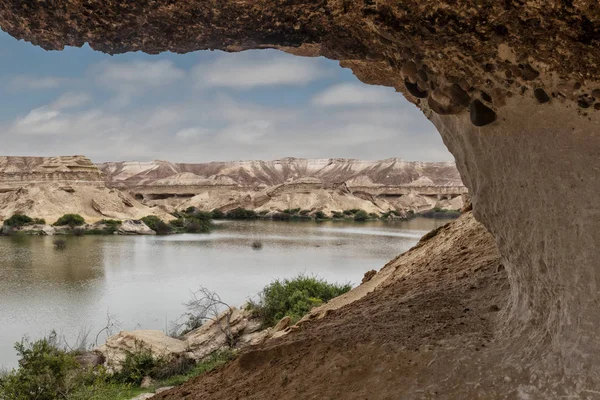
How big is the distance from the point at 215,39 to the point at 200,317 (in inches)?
420

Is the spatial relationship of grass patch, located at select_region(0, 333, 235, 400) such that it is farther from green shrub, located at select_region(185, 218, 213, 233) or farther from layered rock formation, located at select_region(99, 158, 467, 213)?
layered rock formation, located at select_region(99, 158, 467, 213)

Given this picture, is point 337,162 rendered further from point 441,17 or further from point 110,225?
point 441,17

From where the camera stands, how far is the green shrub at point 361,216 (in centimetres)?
4676

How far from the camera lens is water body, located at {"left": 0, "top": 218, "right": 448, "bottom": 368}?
1308cm

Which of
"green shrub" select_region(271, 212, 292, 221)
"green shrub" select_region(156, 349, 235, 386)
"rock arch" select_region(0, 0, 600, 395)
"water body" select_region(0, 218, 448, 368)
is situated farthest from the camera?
"green shrub" select_region(271, 212, 292, 221)

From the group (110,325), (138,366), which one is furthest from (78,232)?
(138,366)

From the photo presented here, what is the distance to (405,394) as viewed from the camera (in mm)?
2385

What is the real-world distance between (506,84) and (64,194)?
38.2 m

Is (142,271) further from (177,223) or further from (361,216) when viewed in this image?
(361,216)

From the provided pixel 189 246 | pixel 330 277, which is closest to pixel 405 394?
pixel 330 277

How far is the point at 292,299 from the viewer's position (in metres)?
11.9

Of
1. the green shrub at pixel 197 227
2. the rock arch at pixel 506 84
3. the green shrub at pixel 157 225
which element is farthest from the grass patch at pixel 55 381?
the green shrub at pixel 197 227

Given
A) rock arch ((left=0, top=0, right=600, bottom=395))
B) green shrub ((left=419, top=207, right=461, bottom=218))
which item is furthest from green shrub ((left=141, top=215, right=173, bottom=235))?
rock arch ((left=0, top=0, right=600, bottom=395))

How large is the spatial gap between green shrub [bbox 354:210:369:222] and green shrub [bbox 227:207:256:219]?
9.29 metres
